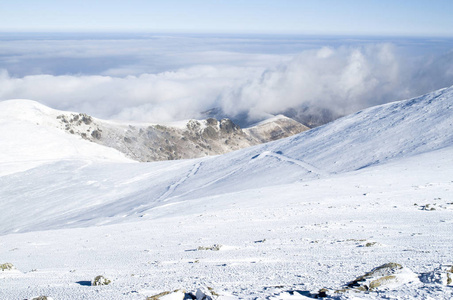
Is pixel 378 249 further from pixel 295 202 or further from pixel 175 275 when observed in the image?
pixel 295 202

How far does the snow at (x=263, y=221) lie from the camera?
558 centimetres

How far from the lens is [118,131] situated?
4326 inches

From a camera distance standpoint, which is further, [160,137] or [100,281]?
[160,137]

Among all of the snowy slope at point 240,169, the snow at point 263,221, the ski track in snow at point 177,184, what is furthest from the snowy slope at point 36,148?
the ski track in snow at point 177,184

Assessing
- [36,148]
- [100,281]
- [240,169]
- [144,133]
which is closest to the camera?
[100,281]

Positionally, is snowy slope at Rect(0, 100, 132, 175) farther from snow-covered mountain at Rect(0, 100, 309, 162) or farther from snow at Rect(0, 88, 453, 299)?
snow-covered mountain at Rect(0, 100, 309, 162)

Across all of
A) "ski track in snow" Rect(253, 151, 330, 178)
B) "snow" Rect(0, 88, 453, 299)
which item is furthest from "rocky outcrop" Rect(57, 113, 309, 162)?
"ski track in snow" Rect(253, 151, 330, 178)

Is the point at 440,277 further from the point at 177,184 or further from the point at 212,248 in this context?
the point at 177,184

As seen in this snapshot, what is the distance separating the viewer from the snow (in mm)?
5582

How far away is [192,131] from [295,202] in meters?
127

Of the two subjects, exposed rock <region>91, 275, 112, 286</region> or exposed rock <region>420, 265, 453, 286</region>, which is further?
exposed rock <region>91, 275, 112, 286</region>

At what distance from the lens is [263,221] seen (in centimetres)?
1130

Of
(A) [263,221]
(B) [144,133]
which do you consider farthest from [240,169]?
(B) [144,133]

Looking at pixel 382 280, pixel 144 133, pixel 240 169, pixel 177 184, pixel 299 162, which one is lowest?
pixel 144 133
